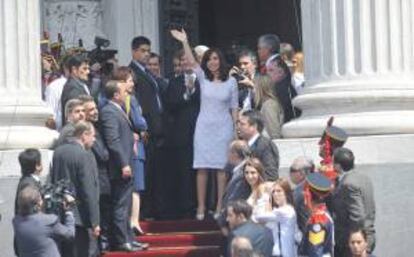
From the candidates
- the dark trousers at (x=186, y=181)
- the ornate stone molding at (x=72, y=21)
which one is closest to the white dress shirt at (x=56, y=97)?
the dark trousers at (x=186, y=181)

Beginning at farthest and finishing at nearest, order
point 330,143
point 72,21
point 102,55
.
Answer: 1. point 72,21
2. point 102,55
3. point 330,143

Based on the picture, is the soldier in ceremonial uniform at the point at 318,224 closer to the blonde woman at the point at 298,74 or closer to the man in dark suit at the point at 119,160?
the man in dark suit at the point at 119,160

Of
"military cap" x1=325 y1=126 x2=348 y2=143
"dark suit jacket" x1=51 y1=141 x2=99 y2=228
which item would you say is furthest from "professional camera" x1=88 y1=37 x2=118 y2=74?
"military cap" x1=325 y1=126 x2=348 y2=143

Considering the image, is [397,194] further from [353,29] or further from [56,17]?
[56,17]

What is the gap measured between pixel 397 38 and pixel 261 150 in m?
2.03

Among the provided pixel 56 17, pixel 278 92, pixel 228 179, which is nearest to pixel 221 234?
pixel 228 179

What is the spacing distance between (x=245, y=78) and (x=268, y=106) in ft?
1.35

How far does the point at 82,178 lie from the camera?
20734 millimetres

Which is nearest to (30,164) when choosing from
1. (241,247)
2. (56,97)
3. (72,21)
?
(56,97)

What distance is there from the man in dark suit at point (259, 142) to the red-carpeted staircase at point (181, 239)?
32.8 inches

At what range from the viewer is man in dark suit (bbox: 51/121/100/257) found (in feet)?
68.0

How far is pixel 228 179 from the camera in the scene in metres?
21.8

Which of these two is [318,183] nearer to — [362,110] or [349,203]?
[349,203]

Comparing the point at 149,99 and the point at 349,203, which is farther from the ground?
the point at 149,99
